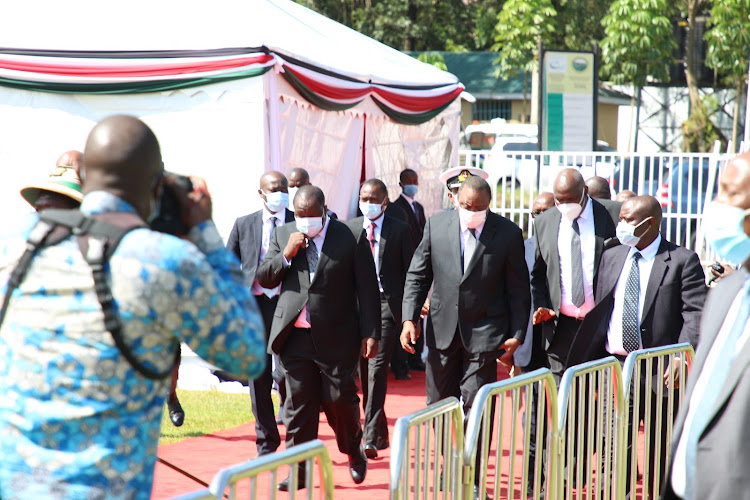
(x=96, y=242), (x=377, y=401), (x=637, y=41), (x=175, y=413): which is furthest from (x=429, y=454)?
(x=637, y=41)

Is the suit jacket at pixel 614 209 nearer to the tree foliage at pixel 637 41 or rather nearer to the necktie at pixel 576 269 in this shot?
the necktie at pixel 576 269

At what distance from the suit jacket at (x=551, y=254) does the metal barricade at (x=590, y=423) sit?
5.64 feet

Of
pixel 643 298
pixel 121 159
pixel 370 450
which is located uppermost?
pixel 121 159

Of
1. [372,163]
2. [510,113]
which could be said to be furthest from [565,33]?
[372,163]

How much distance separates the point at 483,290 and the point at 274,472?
4063 mm

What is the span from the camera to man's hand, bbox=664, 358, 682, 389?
5.81m

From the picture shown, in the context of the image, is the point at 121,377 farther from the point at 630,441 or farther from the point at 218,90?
the point at 218,90

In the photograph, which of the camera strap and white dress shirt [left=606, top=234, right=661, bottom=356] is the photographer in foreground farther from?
white dress shirt [left=606, top=234, right=661, bottom=356]

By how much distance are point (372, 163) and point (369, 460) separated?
5.63m

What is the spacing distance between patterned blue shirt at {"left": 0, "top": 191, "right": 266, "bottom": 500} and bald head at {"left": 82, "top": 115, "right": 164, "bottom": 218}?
36 millimetres

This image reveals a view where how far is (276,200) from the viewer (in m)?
8.16

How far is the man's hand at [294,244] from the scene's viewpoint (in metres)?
6.74

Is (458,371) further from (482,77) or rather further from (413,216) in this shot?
(482,77)

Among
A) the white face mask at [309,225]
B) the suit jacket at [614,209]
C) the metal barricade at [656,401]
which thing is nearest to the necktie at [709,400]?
the metal barricade at [656,401]
